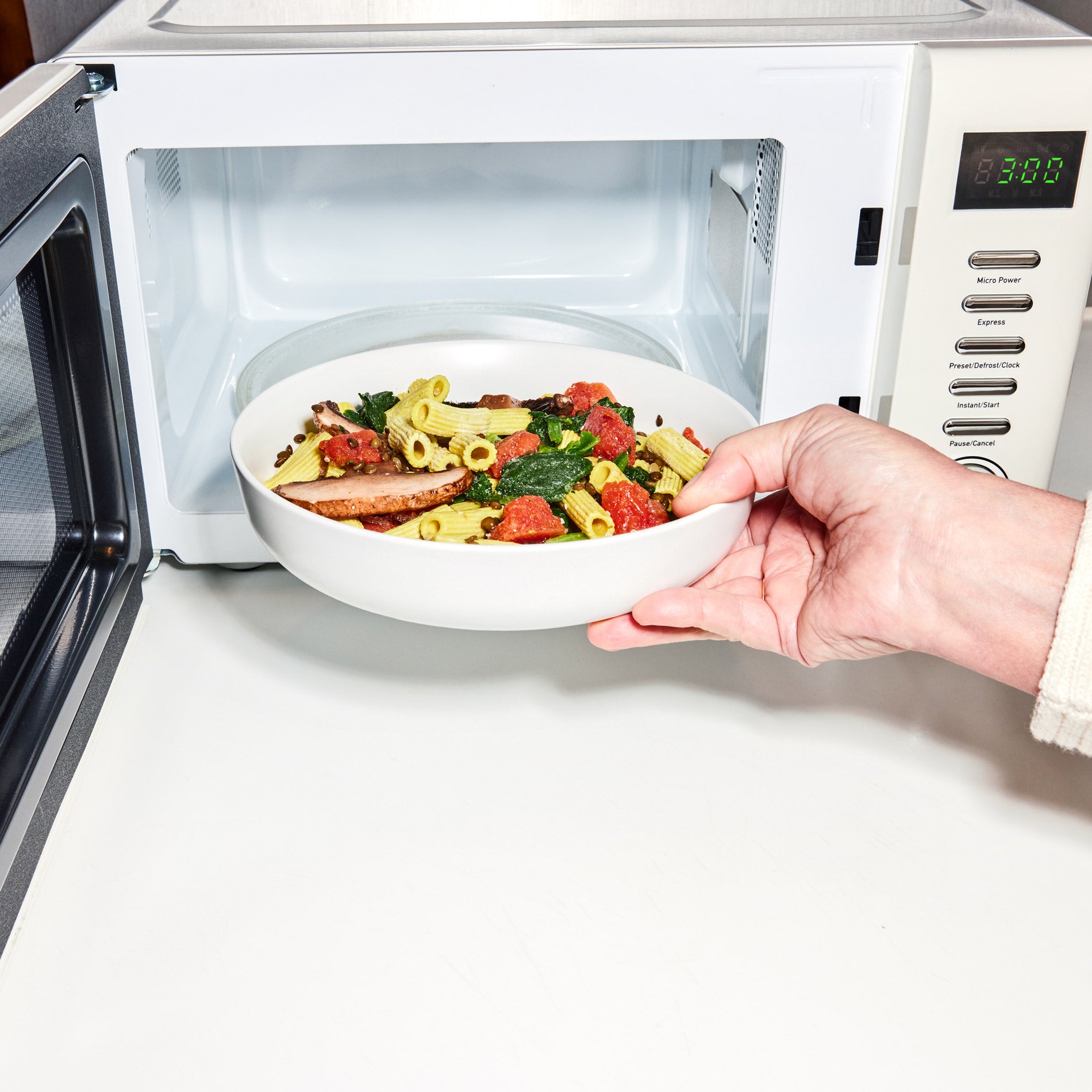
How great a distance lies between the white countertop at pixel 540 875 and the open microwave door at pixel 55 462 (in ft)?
0.21

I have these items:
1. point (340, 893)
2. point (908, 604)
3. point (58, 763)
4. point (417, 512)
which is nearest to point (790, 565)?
point (908, 604)

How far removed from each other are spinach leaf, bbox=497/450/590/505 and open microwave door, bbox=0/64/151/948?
0.27 metres

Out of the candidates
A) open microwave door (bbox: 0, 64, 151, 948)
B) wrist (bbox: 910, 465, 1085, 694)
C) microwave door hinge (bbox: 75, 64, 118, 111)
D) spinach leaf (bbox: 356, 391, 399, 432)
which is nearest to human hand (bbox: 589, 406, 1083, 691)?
wrist (bbox: 910, 465, 1085, 694)

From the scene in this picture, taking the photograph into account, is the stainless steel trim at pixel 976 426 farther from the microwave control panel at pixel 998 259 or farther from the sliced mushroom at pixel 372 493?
the sliced mushroom at pixel 372 493

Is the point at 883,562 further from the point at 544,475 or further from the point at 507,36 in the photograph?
the point at 507,36

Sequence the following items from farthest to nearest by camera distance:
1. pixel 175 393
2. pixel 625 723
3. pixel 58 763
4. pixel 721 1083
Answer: pixel 175 393 → pixel 625 723 → pixel 58 763 → pixel 721 1083

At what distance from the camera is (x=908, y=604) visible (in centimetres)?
66

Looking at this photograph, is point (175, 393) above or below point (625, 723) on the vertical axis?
above

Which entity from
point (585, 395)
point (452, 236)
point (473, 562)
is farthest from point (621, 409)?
point (452, 236)

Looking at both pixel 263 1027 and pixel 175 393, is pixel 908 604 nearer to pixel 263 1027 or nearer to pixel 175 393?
pixel 263 1027

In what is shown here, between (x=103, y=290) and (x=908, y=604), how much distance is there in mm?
535

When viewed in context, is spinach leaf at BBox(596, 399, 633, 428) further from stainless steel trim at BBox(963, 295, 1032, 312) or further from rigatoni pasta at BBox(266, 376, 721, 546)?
stainless steel trim at BBox(963, 295, 1032, 312)

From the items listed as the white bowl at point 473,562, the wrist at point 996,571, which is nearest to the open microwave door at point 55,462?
the white bowl at point 473,562

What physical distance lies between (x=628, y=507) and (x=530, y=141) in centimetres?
29
